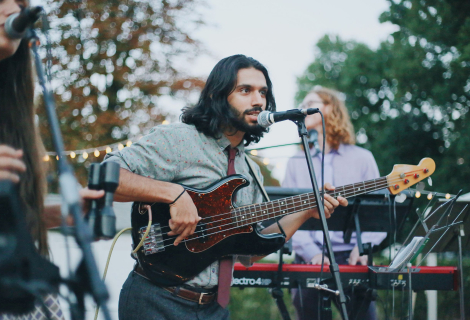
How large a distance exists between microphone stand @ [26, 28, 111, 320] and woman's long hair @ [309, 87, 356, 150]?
11.2 feet

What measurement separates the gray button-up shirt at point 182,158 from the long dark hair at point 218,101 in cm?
8

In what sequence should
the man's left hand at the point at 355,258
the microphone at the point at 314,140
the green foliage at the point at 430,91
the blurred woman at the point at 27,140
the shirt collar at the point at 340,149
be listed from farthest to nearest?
1. the green foliage at the point at 430,91
2. the shirt collar at the point at 340,149
3. the microphone at the point at 314,140
4. the man's left hand at the point at 355,258
5. the blurred woman at the point at 27,140

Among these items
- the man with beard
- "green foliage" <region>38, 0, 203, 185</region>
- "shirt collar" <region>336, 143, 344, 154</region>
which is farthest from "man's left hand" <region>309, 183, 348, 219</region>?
"green foliage" <region>38, 0, 203, 185</region>

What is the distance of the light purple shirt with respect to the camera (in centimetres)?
397

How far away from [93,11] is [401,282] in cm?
1008

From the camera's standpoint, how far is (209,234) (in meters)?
2.61

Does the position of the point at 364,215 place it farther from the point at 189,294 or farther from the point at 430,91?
the point at 430,91

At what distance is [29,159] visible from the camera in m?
1.66

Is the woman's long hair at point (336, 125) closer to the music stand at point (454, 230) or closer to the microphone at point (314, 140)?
the microphone at point (314, 140)

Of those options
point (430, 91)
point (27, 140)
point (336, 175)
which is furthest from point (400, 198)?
point (430, 91)

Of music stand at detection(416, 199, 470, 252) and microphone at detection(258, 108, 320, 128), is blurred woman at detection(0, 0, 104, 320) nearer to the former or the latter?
microphone at detection(258, 108, 320, 128)

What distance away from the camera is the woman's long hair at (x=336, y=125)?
14.4 feet

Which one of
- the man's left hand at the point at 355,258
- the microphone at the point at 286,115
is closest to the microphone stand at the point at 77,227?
the microphone at the point at 286,115

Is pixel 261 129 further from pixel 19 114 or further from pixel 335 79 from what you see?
pixel 335 79
